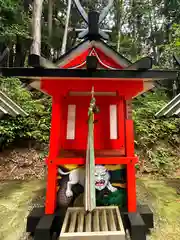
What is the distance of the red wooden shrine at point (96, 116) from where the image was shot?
8.73 feet

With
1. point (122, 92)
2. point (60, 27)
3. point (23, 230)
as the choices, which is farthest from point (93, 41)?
point (60, 27)

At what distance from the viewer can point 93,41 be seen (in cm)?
266

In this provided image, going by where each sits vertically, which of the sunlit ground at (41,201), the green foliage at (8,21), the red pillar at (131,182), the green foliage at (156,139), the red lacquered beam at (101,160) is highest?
the green foliage at (8,21)

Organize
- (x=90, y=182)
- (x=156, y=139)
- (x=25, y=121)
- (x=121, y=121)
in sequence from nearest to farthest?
1. (x=90, y=182)
2. (x=121, y=121)
3. (x=25, y=121)
4. (x=156, y=139)

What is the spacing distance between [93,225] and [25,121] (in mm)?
4428

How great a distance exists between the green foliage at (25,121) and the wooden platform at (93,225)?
12.1 feet

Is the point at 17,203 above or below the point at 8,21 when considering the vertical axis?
below

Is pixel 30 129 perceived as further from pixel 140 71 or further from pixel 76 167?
pixel 140 71

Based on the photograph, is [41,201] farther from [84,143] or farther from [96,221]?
[96,221]

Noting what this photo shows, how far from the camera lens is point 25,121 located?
238 inches

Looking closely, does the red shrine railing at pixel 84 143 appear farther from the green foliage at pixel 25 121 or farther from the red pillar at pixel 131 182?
the green foliage at pixel 25 121

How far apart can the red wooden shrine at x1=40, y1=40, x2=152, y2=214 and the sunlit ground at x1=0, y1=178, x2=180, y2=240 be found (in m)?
0.58

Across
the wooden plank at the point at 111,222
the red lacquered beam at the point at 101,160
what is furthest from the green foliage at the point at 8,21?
the wooden plank at the point at 111,222

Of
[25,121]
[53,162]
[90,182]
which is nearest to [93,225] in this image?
[90,182]
